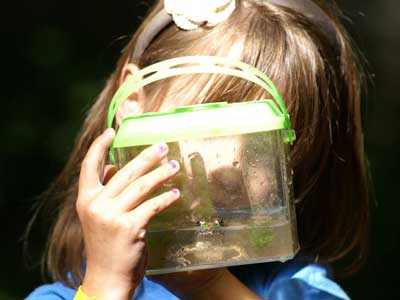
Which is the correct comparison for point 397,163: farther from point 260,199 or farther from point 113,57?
point 260,199

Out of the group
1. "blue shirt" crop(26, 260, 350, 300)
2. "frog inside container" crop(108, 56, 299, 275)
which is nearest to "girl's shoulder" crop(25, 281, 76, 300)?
"blue shirt" crop(26, 260, 350, 300)

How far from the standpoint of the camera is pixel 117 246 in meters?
1.22

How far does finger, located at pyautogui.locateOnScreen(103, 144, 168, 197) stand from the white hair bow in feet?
1.47

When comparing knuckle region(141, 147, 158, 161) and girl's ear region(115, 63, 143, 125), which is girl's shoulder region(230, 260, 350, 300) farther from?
knuckle region(141, 147, 158, 161)

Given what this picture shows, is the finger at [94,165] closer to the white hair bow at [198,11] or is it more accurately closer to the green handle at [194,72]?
the green handle at [194,72]

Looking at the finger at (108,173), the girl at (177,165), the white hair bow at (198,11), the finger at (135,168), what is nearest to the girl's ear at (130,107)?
the girl at (177,165)

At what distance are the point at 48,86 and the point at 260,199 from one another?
1860mm

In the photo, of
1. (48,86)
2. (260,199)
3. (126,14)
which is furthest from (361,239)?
(126,14)

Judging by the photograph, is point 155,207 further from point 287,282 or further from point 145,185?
point 287,282

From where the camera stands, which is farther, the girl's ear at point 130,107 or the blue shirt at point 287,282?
the blue shirt at point 287,282

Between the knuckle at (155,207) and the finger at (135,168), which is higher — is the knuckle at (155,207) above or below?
below

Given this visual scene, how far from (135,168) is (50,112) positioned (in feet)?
5.89

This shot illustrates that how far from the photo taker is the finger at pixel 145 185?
116 cm

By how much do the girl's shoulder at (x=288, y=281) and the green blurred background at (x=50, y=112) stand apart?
119cm
